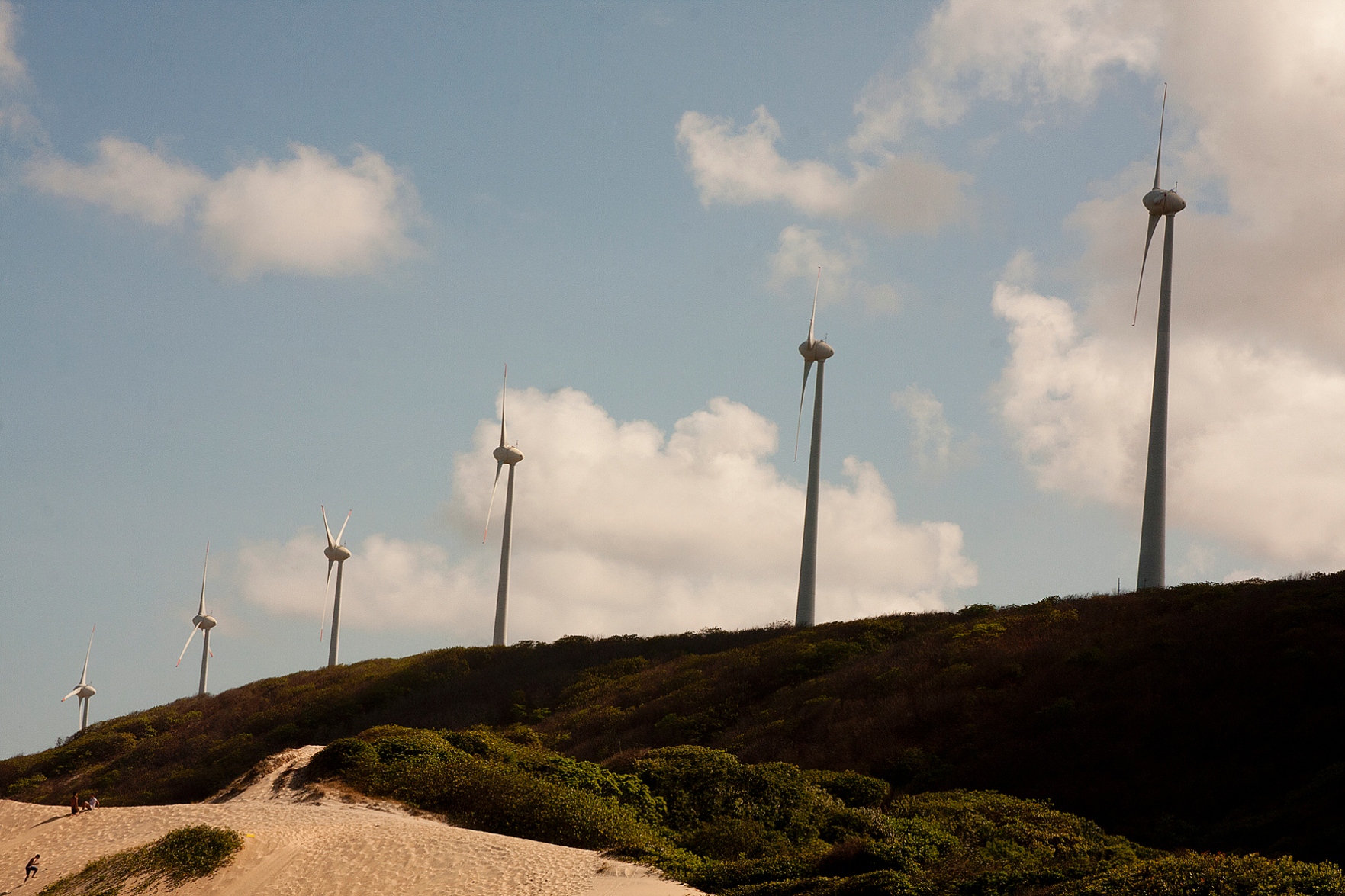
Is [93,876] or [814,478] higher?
[814,478]

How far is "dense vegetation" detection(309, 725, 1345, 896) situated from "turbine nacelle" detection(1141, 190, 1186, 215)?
44.0 m

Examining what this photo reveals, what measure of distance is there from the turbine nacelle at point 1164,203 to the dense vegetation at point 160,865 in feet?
190

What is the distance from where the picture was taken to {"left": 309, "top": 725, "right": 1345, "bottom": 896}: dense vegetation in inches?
755

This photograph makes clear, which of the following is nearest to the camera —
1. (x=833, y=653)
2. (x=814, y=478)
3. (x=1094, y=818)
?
(x=1094, y=818)

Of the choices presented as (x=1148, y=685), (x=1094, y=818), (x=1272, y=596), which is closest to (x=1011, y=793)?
(x=1094, y=818)

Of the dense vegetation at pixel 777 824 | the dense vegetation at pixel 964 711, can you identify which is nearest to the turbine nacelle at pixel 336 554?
the dense vegetation at pixel 964 711

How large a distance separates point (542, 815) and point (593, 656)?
1507 inches

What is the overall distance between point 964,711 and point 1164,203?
37971 mm

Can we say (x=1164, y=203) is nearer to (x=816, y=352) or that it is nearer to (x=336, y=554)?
(x=816, y=352)

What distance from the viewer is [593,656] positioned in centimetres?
6581

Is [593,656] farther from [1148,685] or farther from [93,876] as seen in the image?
[93,876]

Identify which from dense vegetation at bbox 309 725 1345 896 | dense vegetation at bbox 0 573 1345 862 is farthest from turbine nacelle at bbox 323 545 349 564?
dense vegetation at bbox 309 725 1345 896

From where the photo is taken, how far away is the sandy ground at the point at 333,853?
891 inches

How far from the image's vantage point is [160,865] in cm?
2598
